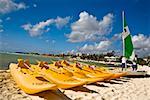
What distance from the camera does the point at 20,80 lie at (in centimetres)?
865

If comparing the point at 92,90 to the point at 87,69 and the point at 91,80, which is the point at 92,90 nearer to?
the point at 91,80

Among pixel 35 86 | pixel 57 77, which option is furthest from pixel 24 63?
pixel 35 86

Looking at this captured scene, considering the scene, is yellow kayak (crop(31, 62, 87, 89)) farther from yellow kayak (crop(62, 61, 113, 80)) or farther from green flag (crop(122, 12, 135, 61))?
green flag (crop(122, 12, 135, 61))

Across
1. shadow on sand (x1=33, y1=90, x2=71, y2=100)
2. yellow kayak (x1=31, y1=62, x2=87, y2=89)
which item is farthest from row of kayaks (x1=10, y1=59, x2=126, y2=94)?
shadow on sand (x1=33, y1=90, x2=71, y2=100)

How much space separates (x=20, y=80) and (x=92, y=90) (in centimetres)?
277

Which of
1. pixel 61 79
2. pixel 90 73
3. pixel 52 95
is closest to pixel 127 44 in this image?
pixel 90 73

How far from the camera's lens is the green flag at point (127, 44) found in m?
16.0

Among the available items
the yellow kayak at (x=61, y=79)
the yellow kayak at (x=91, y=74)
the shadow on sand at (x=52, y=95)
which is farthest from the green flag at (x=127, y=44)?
the shadow on sand at (x=52, y=95)

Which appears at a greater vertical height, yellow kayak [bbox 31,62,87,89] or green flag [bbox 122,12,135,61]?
green flag [bbox 122,12,135,61]

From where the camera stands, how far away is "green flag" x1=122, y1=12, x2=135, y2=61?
52.4 feet

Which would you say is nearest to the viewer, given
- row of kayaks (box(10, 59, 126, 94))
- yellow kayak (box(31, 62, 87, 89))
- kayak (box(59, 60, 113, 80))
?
row of kayaks (box(10, 59, 126, 94))

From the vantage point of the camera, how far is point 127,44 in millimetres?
16188

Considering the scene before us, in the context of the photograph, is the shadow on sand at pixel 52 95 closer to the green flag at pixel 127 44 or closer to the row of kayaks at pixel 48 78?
the row of kayaks at pixel 48 78

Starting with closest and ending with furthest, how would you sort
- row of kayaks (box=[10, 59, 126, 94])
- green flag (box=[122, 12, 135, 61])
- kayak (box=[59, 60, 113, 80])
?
row of kayaks (box=[10, 59, 126, 94]), kayak (box=[59, 60, 113, 80]), green flag (box=[122, 12, 135, 61])
